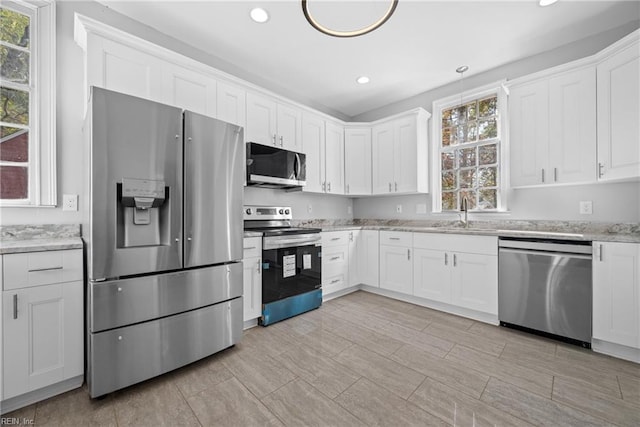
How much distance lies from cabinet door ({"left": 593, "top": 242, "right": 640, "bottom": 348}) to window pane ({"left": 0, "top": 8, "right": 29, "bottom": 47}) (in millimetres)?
4700

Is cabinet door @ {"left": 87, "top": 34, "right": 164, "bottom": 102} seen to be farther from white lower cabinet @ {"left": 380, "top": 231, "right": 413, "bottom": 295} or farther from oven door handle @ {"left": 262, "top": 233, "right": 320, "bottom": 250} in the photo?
white lower cabinet @ {"left": 380, "top": 231, "right": 413, "bottom": 295}

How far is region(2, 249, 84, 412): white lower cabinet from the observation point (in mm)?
1423

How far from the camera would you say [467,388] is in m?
1.66

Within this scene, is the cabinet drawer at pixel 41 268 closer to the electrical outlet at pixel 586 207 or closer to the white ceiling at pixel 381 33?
the white ceiling at pixel 381 33

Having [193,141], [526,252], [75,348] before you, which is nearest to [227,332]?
[75,348]

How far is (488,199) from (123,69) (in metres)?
3.92

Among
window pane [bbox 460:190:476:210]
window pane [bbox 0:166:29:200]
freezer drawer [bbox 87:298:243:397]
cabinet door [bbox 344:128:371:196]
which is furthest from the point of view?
cabinet door [bbox 344:128:371:196]

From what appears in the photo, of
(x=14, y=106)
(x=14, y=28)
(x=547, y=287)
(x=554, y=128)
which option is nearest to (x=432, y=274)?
(x=547, y=287)

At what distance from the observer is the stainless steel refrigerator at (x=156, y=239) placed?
1532mm

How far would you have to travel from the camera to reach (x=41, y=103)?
76.7 inches

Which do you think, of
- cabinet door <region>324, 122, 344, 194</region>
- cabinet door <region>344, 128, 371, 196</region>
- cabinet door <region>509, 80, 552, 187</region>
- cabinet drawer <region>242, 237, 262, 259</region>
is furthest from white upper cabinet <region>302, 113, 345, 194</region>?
cabinet door <region>509, 80, 552, 187</region>

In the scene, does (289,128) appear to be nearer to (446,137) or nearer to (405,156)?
(405,156)

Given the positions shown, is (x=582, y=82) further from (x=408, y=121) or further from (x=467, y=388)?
(x=467, y=388)

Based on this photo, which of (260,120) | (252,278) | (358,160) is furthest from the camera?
(358,160)
